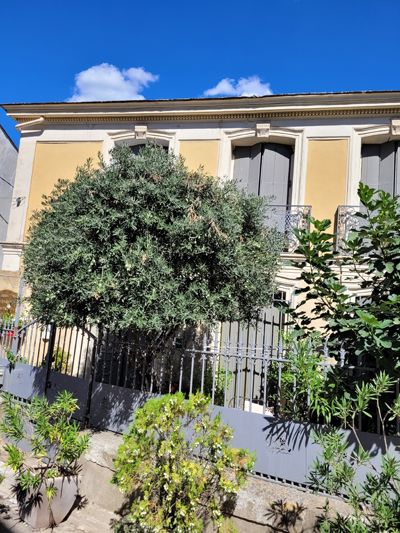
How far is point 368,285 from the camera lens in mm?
4355

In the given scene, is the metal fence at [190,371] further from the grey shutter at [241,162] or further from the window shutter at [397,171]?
the window shutter at [397,171]

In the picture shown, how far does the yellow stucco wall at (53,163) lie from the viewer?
11641 mm

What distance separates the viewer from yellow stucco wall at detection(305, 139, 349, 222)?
10.0m

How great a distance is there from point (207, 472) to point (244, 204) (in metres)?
3.46

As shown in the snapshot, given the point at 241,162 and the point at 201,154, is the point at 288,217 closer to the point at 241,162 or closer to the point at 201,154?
the point at 241,162

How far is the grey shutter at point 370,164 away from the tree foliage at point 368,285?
6.50 m

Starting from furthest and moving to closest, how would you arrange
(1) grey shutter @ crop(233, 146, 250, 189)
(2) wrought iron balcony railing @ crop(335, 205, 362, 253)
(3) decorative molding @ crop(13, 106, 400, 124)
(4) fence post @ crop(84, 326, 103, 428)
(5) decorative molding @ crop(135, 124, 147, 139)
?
(5) decorative molding @ crop(135, 124, 147, 139), (1) grey shutter @ crop(233, 146, 250, 189), (3) decorative molding @ crop(13, 106, 400, 124), (2) wrought iron balcony railing @ crop(335, 205, 362, 253), (4) fence post @ crop(84, 326, 103, 428)

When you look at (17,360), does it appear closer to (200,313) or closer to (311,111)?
(200,313)

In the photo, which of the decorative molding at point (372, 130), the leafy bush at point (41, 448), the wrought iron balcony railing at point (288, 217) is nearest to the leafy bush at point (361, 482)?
the leafy bush at point (41, 448)

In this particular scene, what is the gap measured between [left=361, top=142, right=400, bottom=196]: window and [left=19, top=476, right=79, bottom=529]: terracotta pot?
8850 mm

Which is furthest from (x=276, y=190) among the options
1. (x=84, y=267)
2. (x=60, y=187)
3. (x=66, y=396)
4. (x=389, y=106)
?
(x=66, y=396)

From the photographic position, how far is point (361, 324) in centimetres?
388

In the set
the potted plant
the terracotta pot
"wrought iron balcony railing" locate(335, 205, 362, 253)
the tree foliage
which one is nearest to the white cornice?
"wrought iron balcony railing" locate(335, 205, 362, 253)

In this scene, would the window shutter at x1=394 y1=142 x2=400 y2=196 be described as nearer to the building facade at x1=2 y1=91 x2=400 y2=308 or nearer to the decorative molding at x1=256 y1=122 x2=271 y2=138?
the building facade at x1=2 y1=91 x2=400 y2=308
